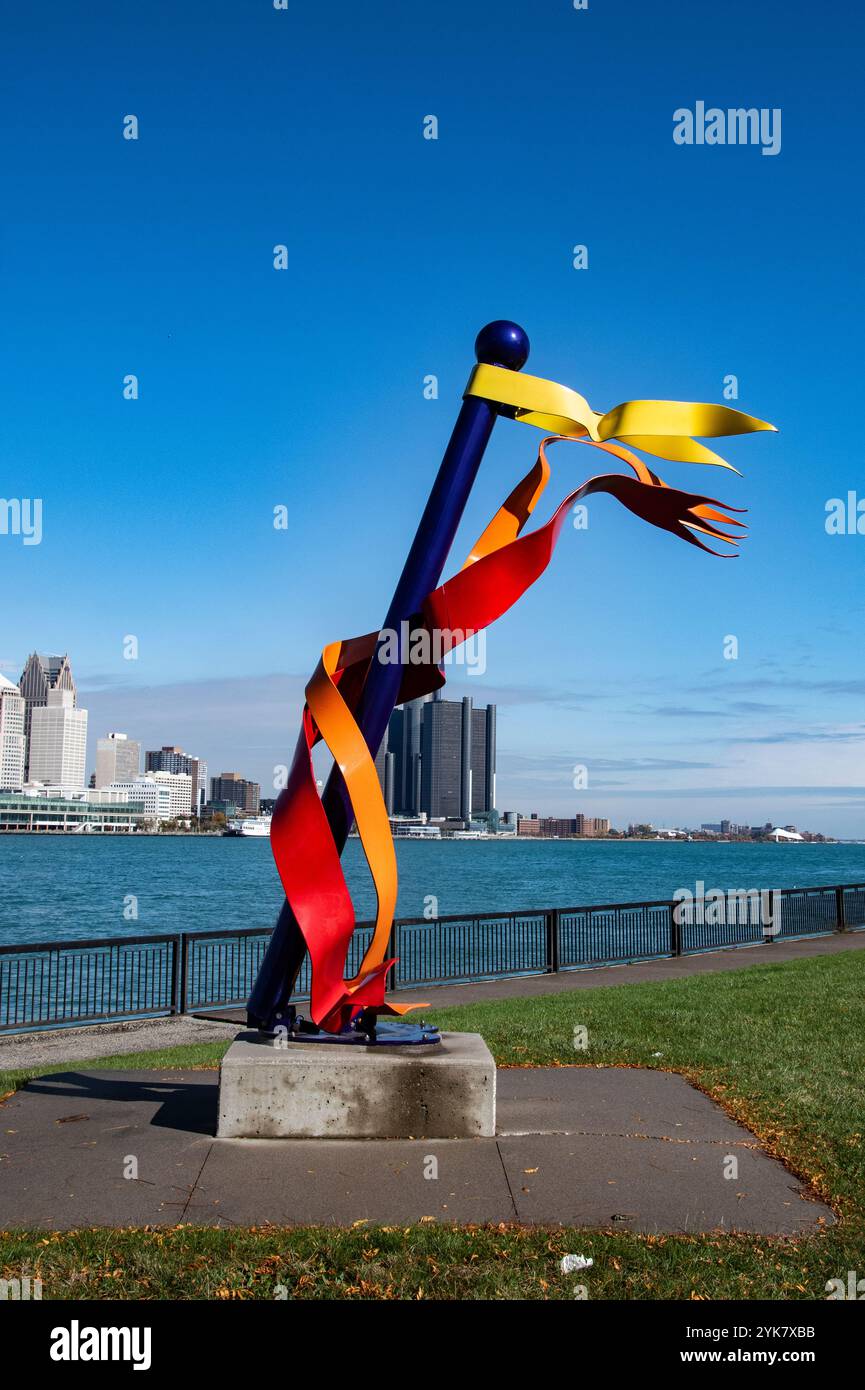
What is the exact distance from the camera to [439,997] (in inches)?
545

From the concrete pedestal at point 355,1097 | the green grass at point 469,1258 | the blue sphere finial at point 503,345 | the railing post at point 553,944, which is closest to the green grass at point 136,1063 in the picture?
the concrete pedestal at point 355,1097

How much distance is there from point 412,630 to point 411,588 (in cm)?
28

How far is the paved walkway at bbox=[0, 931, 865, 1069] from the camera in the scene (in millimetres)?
11008

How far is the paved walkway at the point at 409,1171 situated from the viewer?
17.3 feet

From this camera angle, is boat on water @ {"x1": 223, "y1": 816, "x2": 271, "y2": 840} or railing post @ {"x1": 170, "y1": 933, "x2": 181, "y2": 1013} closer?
railing post @ {"x1": 170, "y1": 933, "x2": 181, "y2": 1013}

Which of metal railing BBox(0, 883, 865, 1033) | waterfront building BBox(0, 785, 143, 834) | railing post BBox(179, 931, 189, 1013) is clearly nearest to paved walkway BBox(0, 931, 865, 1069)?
railing post BBox(179, 931, 189, 1013)

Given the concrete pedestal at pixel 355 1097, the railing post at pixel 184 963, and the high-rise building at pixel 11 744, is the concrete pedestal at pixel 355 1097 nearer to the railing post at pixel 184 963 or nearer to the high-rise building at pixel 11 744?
the railing post at pixel 184 963

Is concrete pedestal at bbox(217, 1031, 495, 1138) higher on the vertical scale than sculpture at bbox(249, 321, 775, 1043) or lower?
lower

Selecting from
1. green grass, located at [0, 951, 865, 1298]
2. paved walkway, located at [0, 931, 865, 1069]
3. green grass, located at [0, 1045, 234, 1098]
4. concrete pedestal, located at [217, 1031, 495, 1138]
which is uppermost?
concrete pedestal, located at [217, 1031, 495, 1138]

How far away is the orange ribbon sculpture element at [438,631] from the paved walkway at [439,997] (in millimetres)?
4457

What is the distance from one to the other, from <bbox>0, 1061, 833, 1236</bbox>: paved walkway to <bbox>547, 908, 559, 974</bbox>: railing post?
28.1 ft

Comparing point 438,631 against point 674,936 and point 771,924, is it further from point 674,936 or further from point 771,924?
Answer: point 771,924

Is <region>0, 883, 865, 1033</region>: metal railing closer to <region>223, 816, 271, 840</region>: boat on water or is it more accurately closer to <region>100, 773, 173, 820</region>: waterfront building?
<region>223, 816, 271, 840</region>: boat on water

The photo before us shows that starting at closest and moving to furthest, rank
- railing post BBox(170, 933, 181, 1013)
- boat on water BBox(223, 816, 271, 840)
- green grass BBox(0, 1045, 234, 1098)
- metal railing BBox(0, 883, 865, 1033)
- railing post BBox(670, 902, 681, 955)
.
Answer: green grass BBox(0, 1045, 234, 1098)
railing post BBox(170, 933, 181, 1013)
metal railing BBox(0, 883, 865, 1033)
railing post BBox(670, 902, 681, 955)
boat on water BBox(223, 816, 271, 840)
